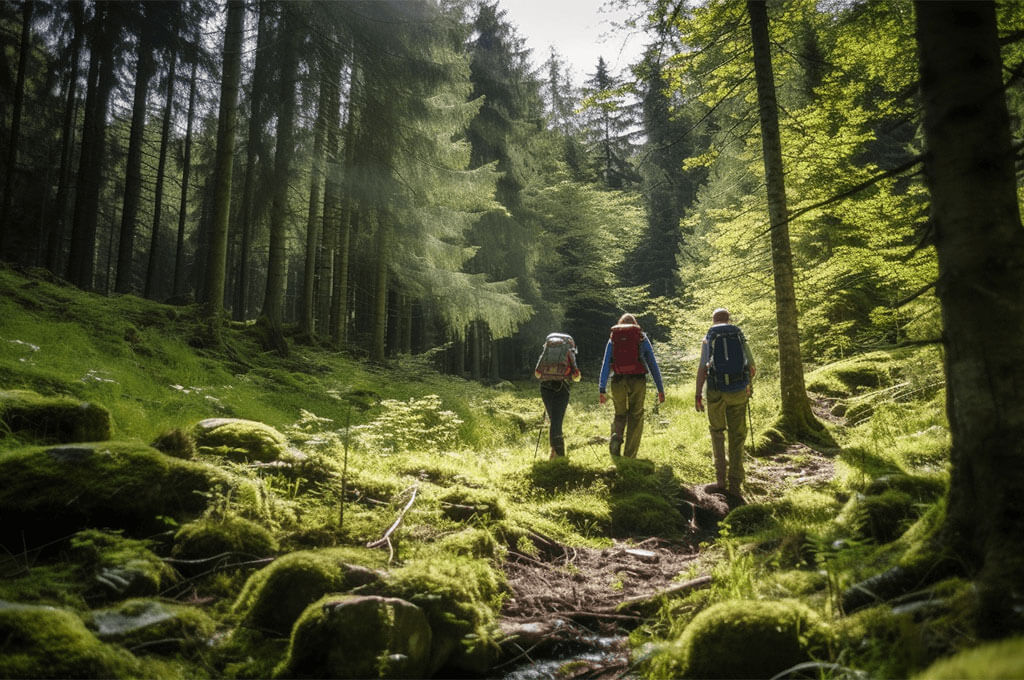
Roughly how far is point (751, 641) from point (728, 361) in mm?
4755

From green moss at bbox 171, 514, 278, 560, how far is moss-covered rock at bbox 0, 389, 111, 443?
181cm

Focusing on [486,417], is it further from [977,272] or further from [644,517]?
[977,272]

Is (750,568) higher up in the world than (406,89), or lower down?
lower down

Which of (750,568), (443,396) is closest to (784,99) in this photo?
(443,396)

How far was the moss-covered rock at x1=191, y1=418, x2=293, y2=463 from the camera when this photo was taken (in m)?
5.01

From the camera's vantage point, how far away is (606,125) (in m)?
38.8

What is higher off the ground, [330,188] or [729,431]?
[330,188]

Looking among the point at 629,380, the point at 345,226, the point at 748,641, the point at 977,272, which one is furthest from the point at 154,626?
the point at 345,226

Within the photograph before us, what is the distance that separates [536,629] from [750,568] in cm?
161

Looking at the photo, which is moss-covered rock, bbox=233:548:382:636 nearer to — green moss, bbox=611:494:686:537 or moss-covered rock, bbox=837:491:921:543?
green moss, bbox=611:494:686:537

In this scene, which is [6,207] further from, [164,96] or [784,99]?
[784,99]

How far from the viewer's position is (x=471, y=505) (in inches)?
192

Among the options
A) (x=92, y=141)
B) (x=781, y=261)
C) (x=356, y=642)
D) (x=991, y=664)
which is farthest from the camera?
(x=92, y=141)

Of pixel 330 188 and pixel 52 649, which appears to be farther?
pixel 330 188
